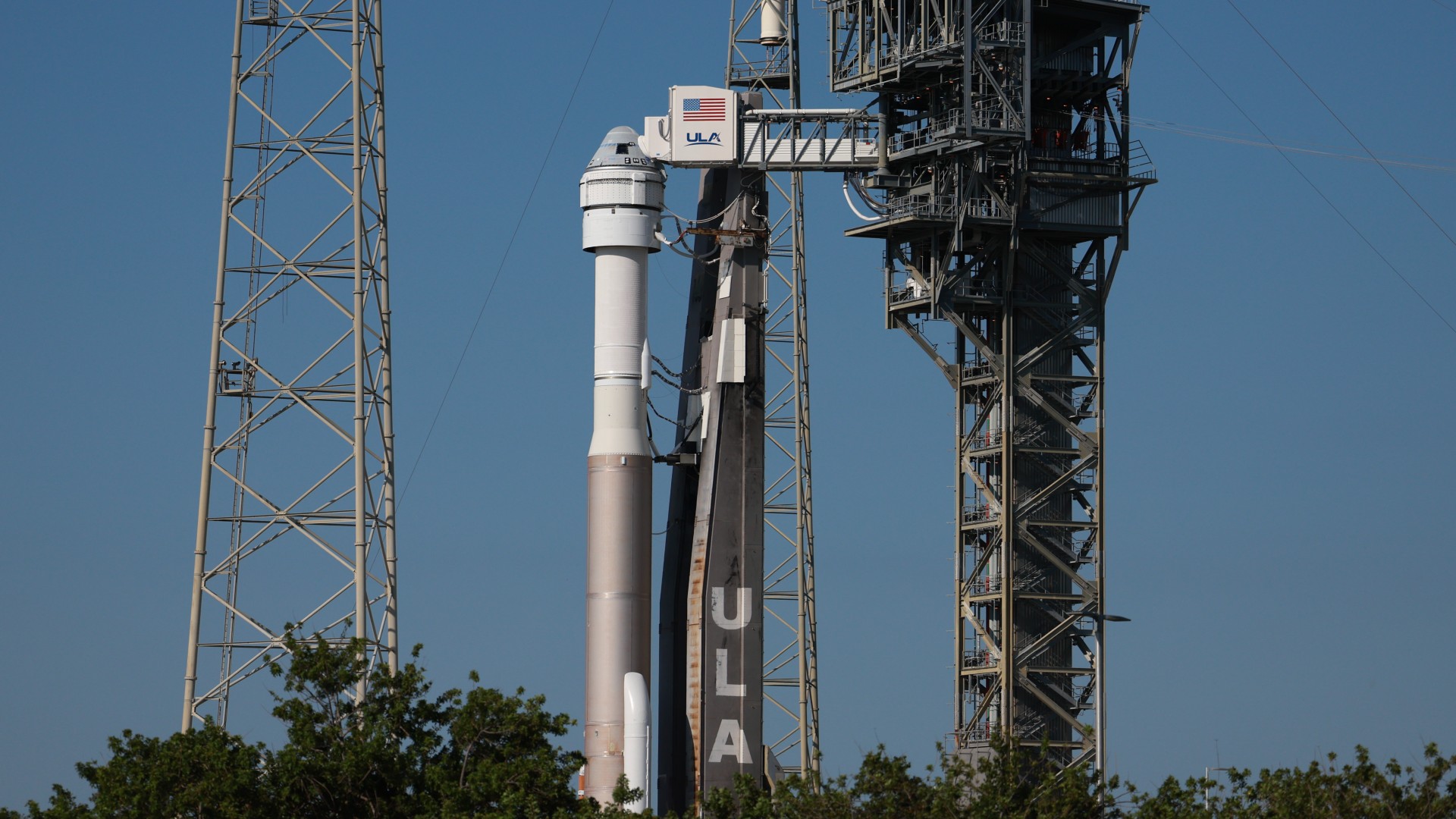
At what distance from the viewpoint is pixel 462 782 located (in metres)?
54.1

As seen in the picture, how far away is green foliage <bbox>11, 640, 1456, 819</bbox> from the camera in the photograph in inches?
2067

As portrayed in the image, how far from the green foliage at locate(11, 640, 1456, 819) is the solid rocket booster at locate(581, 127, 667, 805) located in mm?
8382

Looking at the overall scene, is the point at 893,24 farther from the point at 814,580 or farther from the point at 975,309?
the point at 814,580

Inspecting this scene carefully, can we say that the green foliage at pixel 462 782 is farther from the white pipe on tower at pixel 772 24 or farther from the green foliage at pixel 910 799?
the white pipe on tower at pixel 772 24

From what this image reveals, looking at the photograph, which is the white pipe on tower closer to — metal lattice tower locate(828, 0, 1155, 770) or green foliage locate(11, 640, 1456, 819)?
metal lattice tower locate(828, 0, 1155, 770)

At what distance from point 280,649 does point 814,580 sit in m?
21.6

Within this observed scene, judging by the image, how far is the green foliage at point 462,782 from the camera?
172 ft

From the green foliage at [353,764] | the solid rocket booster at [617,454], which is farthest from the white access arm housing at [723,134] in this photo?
the green foliage at [353,764]

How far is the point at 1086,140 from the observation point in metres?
74.2

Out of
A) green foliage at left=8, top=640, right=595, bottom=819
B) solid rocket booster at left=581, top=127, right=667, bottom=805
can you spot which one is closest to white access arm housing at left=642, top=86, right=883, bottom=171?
solid rocket booster at left=581, top=127, right=667, bottom=805

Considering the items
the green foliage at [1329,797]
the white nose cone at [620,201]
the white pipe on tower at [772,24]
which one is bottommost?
the green foliage at [1329,797]

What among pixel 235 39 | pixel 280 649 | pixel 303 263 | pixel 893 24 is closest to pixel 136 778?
pixel 280 649

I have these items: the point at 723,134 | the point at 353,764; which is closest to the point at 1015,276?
the point at 723,134

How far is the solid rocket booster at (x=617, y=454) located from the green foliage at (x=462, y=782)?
27.5ft
